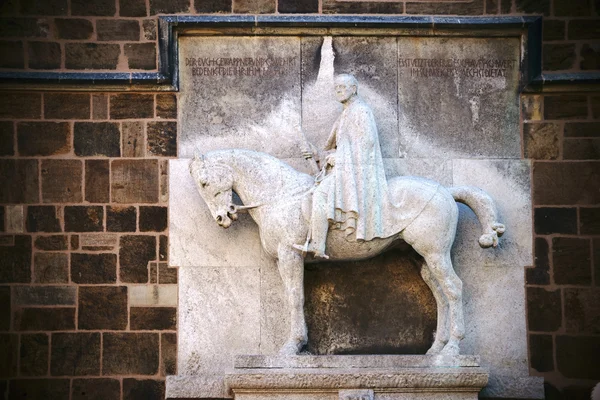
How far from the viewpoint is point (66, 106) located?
36.9 feet

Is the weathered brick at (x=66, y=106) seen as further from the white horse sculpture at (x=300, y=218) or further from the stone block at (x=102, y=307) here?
the stone block at (x=102, y=307)

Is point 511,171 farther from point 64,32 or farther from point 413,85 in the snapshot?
point 64,32

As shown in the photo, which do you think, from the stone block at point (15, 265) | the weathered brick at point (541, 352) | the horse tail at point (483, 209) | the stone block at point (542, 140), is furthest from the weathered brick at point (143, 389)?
the stone block at point (542, 140)

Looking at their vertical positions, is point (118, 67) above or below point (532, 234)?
above

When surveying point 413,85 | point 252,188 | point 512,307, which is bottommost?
point 512,307

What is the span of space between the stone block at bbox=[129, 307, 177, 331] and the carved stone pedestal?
906 mm

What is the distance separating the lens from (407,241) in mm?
10570

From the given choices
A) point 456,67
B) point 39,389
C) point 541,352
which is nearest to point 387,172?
point 456,67

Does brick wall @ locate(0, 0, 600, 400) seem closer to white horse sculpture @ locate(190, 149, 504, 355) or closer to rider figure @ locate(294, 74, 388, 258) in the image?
white horse sculpture @ locate(190, 149, 504, 355)

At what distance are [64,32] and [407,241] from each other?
3.55 m

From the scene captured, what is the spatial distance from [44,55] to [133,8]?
0.88 metres

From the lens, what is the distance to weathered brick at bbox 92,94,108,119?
11.2 metres

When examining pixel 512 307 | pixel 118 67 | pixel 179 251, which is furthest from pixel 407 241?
pixel 118 67

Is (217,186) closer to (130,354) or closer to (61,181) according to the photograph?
(61,181)
